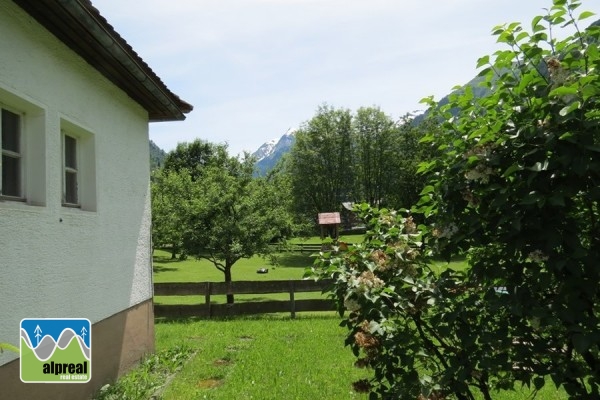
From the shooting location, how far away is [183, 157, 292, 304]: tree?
13.0 m

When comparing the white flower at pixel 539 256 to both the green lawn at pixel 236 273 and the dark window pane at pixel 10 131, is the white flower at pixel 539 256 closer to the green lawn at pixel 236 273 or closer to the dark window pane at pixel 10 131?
the dark window pane at pixel 10 131

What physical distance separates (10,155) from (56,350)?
75.4 inches

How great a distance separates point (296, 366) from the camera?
22.1 ft

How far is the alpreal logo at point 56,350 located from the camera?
3.82 metres

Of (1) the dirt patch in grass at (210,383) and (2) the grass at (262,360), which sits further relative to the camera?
(1) the dirt patch in grass at (210,383)

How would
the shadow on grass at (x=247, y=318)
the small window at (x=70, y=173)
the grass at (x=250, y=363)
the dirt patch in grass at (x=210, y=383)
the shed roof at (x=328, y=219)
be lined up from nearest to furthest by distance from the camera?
the small window at (x=70, y=173)
the grass at (x=250, y=363)
the dirt patch in grass at (x=210, y=383)
the shadow on grass at (x=247, y=318)
the shed roof at (x=328, y=219)

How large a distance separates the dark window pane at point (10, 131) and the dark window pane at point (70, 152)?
107 cm

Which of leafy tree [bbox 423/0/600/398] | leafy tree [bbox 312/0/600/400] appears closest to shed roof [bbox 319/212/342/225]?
leafy tree [bbox 312/0/600/400]

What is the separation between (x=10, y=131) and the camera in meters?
3.99

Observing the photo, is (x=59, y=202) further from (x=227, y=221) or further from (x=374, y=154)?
(x=374, y=154)

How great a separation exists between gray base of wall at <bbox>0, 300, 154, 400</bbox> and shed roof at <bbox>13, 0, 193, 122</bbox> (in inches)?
118

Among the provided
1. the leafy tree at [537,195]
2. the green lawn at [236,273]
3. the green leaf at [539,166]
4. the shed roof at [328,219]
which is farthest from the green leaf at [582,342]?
the shed roof at [328,219]

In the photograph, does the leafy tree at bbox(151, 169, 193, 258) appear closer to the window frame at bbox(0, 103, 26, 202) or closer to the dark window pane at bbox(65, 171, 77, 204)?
the dark window pane at bbox(65, 171, 77, 204)

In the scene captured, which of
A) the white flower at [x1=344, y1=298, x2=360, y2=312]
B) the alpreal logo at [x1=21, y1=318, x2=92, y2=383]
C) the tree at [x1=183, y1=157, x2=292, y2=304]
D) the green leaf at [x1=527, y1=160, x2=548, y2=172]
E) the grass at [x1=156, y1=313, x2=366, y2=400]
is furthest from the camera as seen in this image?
the tree at [x1=183, y1=157, x2=292, y2=304]
